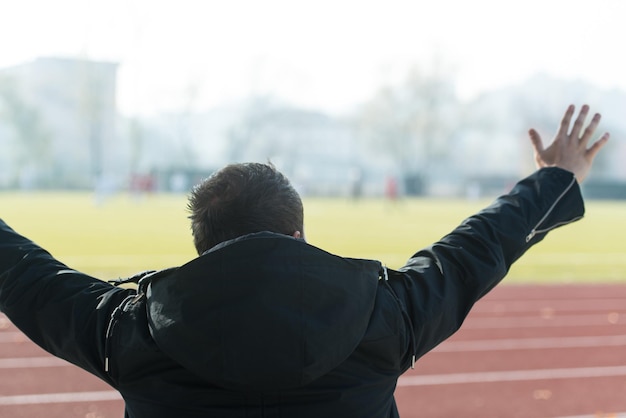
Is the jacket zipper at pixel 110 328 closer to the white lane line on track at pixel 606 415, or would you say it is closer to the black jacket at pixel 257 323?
the black jacket at pixel 257 323

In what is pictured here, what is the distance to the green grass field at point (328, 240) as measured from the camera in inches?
508

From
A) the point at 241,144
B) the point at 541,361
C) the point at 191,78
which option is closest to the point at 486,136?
the point at 241,144

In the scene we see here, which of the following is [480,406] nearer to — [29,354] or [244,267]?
[29,354]

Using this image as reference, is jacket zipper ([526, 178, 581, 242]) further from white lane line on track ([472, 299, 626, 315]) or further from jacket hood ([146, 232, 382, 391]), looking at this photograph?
white lane line on track ([472, 299, 626, 315])

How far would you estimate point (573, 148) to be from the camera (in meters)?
2.09

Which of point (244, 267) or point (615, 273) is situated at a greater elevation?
point (244, 267)

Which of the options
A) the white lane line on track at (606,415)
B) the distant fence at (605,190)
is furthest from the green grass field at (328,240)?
the distant fence at (605,190)

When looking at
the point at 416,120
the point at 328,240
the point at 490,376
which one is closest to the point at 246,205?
the point at 490,376

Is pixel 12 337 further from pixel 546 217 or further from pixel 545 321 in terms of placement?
pixel 546 217

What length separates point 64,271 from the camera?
1.67 meters

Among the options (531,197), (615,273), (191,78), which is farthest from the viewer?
(191,78)

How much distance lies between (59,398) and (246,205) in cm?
431

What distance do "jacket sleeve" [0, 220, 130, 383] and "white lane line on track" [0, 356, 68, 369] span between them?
464 centimetres

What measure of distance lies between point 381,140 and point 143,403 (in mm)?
72415
